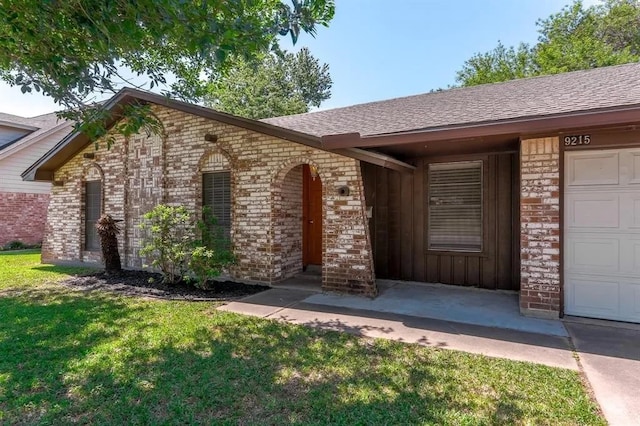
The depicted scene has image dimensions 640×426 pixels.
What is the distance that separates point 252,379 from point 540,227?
163 inches

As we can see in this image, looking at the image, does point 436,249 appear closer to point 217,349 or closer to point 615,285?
point 615,285

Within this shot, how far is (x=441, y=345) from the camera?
4.01 metres

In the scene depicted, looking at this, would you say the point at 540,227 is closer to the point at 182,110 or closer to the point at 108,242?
the point at 182,110

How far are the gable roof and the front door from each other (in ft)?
6.71

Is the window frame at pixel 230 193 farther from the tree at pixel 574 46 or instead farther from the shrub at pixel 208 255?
the tree at pixel 574 46

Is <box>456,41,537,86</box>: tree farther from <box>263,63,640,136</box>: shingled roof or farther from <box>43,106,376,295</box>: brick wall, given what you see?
<box>43,106,376,295</box>: brick wall

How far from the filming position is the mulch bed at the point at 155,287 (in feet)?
21.1

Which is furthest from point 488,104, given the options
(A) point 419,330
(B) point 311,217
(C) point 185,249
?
(C) point 185,249

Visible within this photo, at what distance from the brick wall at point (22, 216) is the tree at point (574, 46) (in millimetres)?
24539

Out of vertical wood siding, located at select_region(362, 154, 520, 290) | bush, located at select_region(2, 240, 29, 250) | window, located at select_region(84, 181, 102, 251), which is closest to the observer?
vertical wood siding, located at select_region(362, 154, 520, 290)

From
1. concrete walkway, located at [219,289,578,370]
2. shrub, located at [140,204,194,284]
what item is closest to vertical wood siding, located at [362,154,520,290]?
concrete walkway, located at [219,289,578,370]

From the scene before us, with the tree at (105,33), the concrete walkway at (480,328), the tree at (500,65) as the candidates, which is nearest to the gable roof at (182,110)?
the tree at (105,33)

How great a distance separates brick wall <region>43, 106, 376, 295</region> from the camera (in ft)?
20.3

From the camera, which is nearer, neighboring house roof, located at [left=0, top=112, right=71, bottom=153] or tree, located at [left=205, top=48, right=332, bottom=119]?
neighboring house roof, located at [left=0, top=112, right=71, bottom=153]
